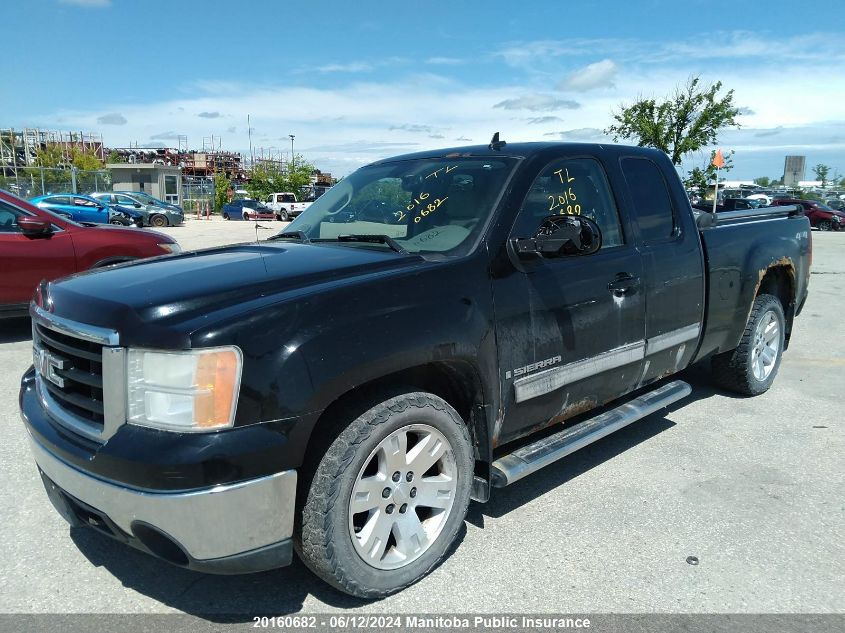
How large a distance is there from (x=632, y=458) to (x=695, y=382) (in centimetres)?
199

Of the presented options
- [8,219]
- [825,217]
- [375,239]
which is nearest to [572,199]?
[375,239]

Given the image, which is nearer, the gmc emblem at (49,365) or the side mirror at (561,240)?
the gmc emblem at (49,365)

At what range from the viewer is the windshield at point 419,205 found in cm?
324

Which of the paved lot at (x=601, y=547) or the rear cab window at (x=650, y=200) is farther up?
the rear cab window at (x=650, y=200)

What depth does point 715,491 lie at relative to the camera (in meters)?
3.77

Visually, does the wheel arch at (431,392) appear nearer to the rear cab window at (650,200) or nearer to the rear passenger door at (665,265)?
the rear passenger door at (665,265)

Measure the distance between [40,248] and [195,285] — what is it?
535cm

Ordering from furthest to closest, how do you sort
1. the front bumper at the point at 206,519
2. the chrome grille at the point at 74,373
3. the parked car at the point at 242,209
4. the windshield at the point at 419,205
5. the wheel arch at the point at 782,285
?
the parked car at the point at 242,209 < the wheel arch at the point at 782,285 < the windshield at the point at 419,205 < the chrome grille at the point at 74,373 < the front bumper at the point at 206,519

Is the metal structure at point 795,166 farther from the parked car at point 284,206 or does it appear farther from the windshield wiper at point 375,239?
the windshield wiper at point 375,239

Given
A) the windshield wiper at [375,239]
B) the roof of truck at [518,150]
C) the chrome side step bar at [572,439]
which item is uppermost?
the roof of truck at [518,150]

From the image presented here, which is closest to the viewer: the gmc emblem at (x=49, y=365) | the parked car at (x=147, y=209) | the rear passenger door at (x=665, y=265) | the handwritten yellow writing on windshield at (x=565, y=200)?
the gmc emblem at (x=49, y=365)

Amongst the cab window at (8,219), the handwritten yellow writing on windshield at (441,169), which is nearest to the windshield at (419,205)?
the handwritten yellow writing on windshield at (441,169)

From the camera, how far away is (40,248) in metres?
6.93

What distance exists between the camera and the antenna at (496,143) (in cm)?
374
